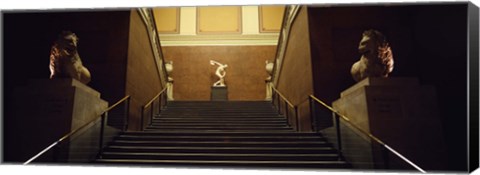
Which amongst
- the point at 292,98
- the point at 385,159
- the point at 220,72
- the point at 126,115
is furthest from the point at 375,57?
the point at 220,72

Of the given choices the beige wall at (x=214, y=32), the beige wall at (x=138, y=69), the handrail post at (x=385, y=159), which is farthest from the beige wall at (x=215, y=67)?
the handrail post at (x=385, y=159)

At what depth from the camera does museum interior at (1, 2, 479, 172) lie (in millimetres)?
4508

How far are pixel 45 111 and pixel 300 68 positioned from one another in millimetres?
4244

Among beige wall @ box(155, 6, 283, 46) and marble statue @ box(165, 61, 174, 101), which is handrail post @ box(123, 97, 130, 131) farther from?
beige wall @ box(155, 6, 283, 46)

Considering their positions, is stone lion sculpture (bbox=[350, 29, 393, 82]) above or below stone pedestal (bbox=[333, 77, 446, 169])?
above

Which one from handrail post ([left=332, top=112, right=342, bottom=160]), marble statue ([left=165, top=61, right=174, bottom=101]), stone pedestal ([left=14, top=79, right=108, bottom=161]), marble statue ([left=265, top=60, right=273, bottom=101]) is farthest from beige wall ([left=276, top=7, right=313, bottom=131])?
marble statue ([left=165, top=61, right=174, bottom=101])

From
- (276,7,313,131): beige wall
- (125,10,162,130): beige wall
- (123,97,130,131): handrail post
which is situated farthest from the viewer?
(125,10,162,130): beige wall

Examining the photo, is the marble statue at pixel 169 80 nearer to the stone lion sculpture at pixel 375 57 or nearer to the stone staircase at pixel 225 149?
the stone staircase at pixel 225 149

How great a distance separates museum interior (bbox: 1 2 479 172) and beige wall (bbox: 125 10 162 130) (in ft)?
0.11

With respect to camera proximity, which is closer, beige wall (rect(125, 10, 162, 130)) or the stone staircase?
the stone staircase

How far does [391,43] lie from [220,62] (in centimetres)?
727

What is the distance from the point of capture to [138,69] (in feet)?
24.8

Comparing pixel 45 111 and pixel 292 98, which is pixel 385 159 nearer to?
pixel 292 98

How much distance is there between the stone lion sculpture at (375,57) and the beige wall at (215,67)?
7604mm
